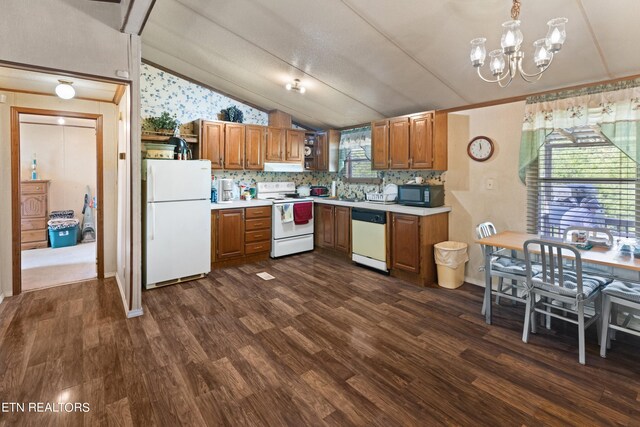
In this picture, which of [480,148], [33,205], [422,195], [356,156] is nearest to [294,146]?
[356,156]

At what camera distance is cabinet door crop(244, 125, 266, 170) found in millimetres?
4883

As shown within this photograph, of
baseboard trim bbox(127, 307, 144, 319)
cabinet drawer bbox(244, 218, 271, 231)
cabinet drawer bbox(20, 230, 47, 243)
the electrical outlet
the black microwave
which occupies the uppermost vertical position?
the electrical outlet

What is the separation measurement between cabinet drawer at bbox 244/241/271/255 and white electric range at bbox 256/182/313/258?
0.08 metres

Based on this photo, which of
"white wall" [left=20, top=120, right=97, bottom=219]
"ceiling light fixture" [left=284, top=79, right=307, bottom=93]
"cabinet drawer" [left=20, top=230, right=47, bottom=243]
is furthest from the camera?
"white wall" [left=20, top=120, right=97, bottom=219]

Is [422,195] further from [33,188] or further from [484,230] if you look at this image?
[33,188]

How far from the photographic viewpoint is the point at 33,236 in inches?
→ 219

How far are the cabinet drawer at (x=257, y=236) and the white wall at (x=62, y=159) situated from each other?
148 inches

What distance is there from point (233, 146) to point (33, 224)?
401 cm

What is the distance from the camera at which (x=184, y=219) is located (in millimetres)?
3814

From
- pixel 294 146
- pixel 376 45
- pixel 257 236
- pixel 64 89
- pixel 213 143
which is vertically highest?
pixel 376 45

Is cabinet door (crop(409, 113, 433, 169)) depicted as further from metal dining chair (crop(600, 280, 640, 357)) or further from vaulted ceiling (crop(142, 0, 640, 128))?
metal dining chair (crop(600, 280, 640, 357))

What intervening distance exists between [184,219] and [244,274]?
106 cm

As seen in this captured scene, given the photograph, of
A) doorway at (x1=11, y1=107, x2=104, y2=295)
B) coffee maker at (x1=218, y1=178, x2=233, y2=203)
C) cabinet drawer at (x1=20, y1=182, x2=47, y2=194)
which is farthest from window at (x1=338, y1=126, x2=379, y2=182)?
cabinet drawer at (x1=20, y1=182, x2=47, y2=194)

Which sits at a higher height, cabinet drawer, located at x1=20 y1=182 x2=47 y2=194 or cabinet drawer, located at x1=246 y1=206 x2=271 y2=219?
cabinet drawer, located at x1=20 y1=182 x2=47 y2=194
